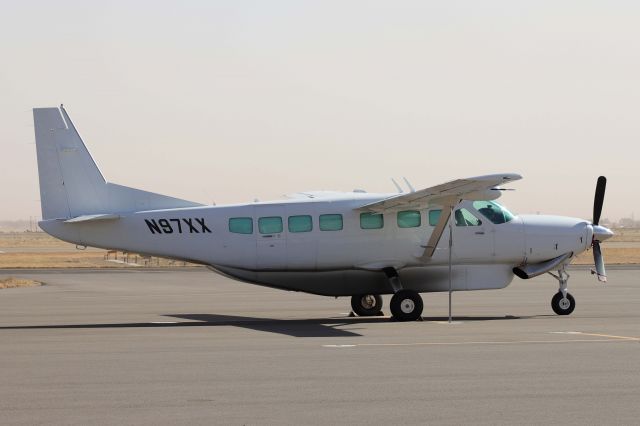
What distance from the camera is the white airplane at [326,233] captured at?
25344mm

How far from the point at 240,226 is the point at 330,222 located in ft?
7.07

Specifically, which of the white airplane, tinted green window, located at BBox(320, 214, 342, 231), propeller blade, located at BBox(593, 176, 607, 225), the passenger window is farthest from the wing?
propeller blade, located at BBox(593, 176, 607, 225)

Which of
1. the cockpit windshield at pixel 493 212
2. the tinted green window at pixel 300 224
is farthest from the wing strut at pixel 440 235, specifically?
the tinted green window at pixel 300 224

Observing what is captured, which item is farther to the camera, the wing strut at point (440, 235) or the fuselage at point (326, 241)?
the fuselage at point (326, 241)

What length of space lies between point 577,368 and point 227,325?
431 inches

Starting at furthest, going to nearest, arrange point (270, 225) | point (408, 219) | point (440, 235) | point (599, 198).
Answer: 1. point (599, 198)
2. point (408, 219)
3. point (270, 225)
4. point (440, 235)

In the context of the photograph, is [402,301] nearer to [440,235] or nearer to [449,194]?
[440,235]

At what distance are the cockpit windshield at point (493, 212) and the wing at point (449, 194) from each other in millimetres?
1436

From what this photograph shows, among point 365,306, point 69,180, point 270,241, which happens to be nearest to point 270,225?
point 270,241

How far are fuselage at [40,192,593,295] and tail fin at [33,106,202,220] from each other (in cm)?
35

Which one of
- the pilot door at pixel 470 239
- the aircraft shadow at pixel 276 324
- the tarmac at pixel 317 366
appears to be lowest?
the aircraft shadow at pixel 276 324

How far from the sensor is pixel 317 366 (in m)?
15.4

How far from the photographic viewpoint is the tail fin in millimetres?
25328

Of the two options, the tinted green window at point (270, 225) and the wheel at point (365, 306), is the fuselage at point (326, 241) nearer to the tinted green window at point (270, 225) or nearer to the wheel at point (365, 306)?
the tinted green window at point (270, 225)
